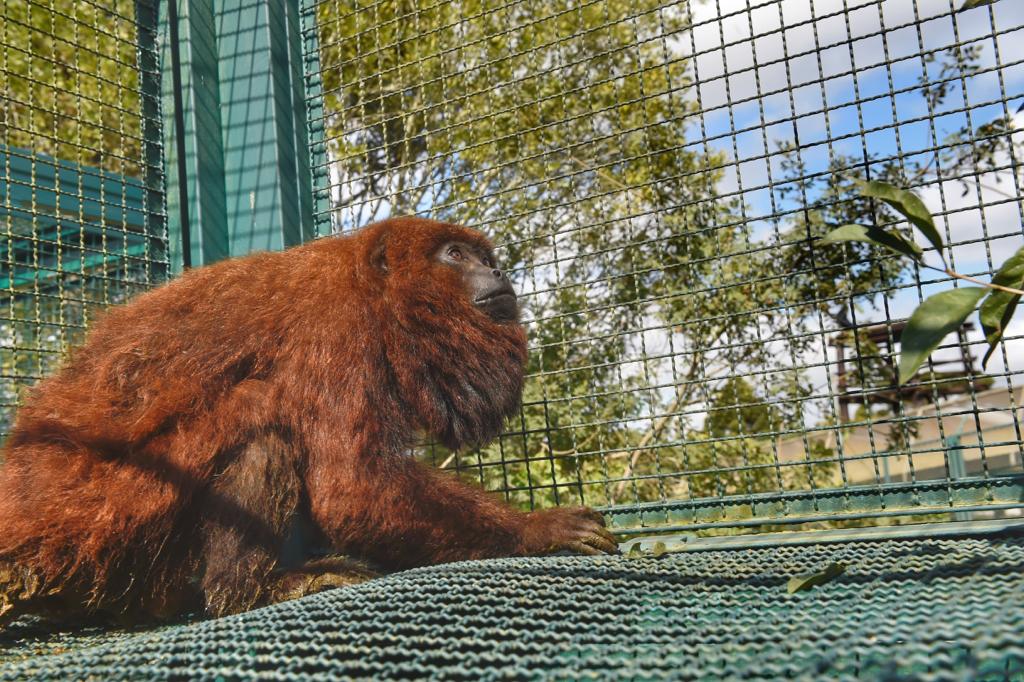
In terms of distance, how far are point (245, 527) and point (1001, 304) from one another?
2.55 m

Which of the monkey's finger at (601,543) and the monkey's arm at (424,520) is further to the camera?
the monkey's finger at (601,543)

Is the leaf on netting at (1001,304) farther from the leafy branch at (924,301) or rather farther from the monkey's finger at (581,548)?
the monkey's finger at (581,548)

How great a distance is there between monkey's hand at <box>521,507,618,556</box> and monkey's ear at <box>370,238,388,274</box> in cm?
133

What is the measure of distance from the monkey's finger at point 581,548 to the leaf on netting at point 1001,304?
1614mm

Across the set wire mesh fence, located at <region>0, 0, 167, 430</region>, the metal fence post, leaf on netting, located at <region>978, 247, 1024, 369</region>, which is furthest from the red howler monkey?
leaf on netting, located at <region>978, 247, 1024, 369</region>

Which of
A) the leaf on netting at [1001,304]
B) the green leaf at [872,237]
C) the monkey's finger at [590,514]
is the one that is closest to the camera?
the green leaf at [872,237]

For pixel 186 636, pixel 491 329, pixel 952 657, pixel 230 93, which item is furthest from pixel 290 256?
pixel 952 657

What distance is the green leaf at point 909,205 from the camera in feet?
6.00

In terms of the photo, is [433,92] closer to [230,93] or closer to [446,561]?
[230,93]

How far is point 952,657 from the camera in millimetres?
1379

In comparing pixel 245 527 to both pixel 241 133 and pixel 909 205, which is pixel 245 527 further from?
pixel 241 133

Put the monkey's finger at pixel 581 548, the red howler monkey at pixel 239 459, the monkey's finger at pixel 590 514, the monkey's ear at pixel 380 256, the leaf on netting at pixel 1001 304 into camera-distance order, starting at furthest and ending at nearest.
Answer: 1. the monkey's ear at pixel 380 256
2. the monkey's finger at pixel 590 514
3. the monkey's finger at pixel 581 548
4. the red howler monkey at pixel 239 459
5. the leaf on netting at pixel 1001 304

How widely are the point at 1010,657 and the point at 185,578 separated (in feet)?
8.85

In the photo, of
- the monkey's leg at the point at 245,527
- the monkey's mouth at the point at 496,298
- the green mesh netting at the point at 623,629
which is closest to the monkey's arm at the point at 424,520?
the monkey's leg at the point at 245,527
